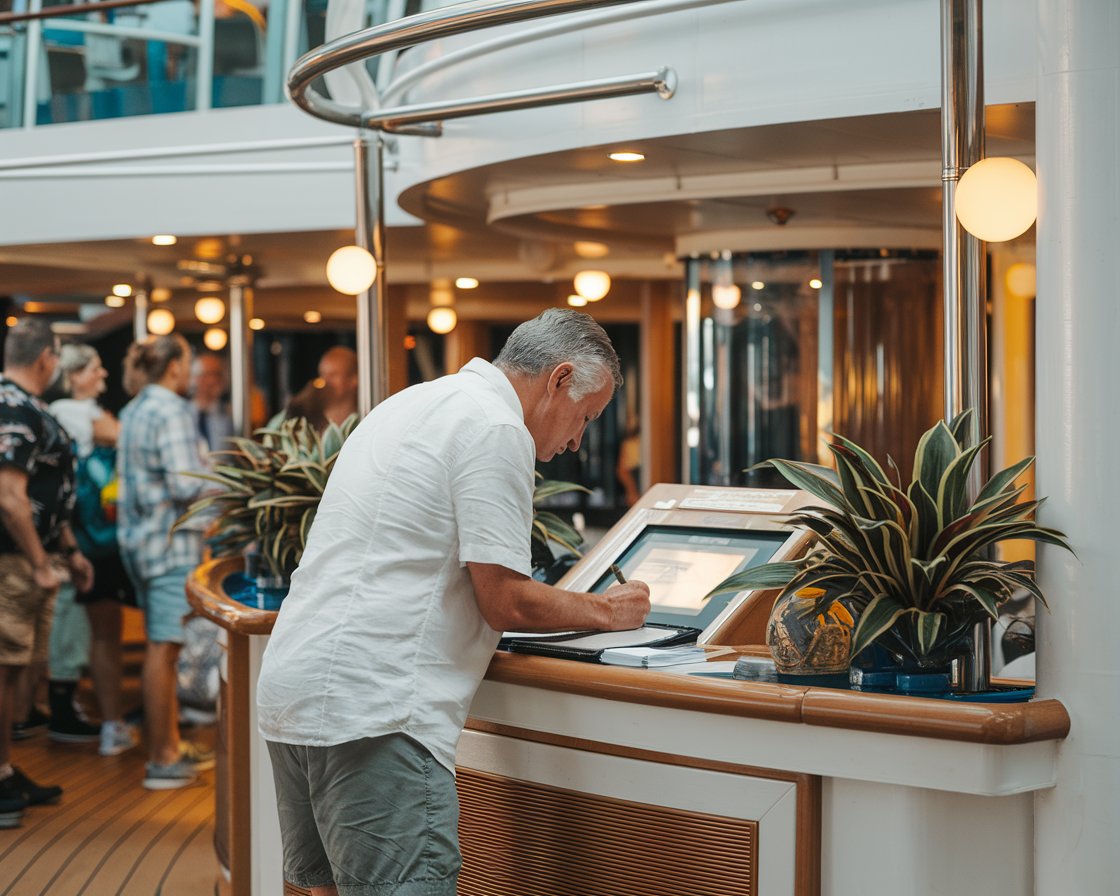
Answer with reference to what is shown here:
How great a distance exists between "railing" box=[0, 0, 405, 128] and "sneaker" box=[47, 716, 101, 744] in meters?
4.13

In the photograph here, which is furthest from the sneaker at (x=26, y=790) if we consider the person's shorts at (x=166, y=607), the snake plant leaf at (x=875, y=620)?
the snake plant leaf at (x=875, y=620)

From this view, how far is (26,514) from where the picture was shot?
17.6 feet

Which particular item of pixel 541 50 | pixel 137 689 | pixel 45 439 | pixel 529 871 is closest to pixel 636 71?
pixel 541 50

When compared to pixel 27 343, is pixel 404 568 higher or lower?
lower

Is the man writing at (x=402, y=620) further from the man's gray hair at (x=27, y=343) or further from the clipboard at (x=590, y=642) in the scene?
the man's gray hair at (x=27, y=343)

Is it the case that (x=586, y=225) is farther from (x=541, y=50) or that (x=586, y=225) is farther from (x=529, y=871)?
(x=529, y=871)

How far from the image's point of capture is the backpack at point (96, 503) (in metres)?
6.52

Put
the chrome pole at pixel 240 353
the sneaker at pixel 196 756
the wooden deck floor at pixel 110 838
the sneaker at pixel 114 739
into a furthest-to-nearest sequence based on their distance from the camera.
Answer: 1. the chrome pole at pixel 240 353
2. the sneaker at pixel 114 739
3. the sneaker at pixel 196 756
4. the wooden deck floor at pixel 110 838

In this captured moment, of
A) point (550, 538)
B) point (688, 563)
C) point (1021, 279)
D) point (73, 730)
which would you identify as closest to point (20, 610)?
point (73, 730)

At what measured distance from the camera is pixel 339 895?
2387 millimetres

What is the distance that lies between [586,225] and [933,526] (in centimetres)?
551

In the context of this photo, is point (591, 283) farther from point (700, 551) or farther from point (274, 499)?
point (700, 551)

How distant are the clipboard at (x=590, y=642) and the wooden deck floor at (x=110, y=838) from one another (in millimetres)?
2245

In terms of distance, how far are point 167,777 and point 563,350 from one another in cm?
388
